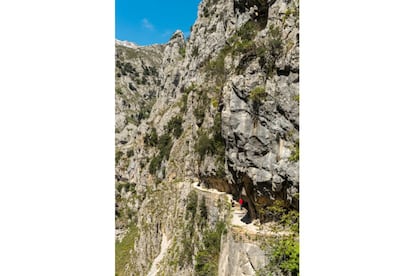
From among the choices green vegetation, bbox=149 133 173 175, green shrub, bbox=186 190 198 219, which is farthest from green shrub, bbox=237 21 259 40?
green vegetation, bbox=149 133 173 175

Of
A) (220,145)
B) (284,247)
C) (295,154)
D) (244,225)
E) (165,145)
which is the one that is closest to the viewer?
(284,247)

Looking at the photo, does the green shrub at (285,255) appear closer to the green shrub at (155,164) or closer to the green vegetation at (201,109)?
the green vegetation at (201,109)

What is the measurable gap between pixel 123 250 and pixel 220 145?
20.3m

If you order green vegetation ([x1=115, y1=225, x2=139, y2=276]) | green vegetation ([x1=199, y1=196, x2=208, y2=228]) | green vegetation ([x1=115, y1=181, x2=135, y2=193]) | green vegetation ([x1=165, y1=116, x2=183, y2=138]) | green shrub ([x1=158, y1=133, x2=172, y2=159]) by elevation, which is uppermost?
green vegetation ([x1=165, y1=116, x2=183, y2=138])

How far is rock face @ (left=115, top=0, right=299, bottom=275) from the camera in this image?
12.2 meters

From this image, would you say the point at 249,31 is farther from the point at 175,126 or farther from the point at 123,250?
the point at 123,250

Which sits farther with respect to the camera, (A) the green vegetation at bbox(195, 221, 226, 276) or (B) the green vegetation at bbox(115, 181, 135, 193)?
(B) the green vegetation at bbox(115, 181, 135, 193)

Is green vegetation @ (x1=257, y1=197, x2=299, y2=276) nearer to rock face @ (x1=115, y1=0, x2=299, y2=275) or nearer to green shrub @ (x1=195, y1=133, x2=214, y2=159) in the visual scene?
rock face @ (x1=115, y1=0, x2=299, y2=275)

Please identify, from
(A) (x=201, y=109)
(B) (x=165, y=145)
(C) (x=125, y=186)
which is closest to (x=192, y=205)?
(A) (x=201, y=109)

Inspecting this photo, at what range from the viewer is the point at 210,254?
1636 cm

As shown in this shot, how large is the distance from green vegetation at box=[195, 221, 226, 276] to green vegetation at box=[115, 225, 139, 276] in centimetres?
1546

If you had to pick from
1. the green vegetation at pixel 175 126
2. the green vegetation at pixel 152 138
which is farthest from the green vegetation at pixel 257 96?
the green vegetation at pixel 152 138
